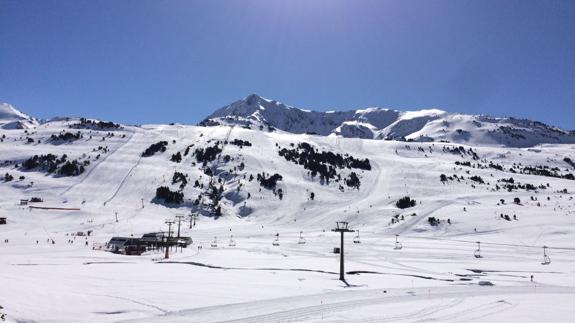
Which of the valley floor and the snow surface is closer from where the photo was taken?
the valley floor

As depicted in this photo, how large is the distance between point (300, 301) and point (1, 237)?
6691cm

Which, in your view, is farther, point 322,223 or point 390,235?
point 322,223

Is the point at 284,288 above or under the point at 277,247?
under

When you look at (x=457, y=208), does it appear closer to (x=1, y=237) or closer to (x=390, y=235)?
(x=390, y=235)

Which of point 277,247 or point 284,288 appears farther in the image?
point 277,247

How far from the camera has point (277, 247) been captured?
7256 centimetres

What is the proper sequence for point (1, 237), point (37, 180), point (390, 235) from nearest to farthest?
point (1, 237), point (390, 235), point (37, 180)

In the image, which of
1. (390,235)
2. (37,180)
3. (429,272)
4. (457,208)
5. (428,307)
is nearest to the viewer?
(428,307)

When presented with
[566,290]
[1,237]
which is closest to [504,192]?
[566,290]

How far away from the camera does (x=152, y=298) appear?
2569 cm

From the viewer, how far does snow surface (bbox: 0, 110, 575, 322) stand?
81.2 feet

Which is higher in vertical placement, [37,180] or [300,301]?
[37,180]

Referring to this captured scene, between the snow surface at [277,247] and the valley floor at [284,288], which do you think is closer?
the valley floor at [284,288]

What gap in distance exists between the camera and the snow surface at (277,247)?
24750 millimetres
